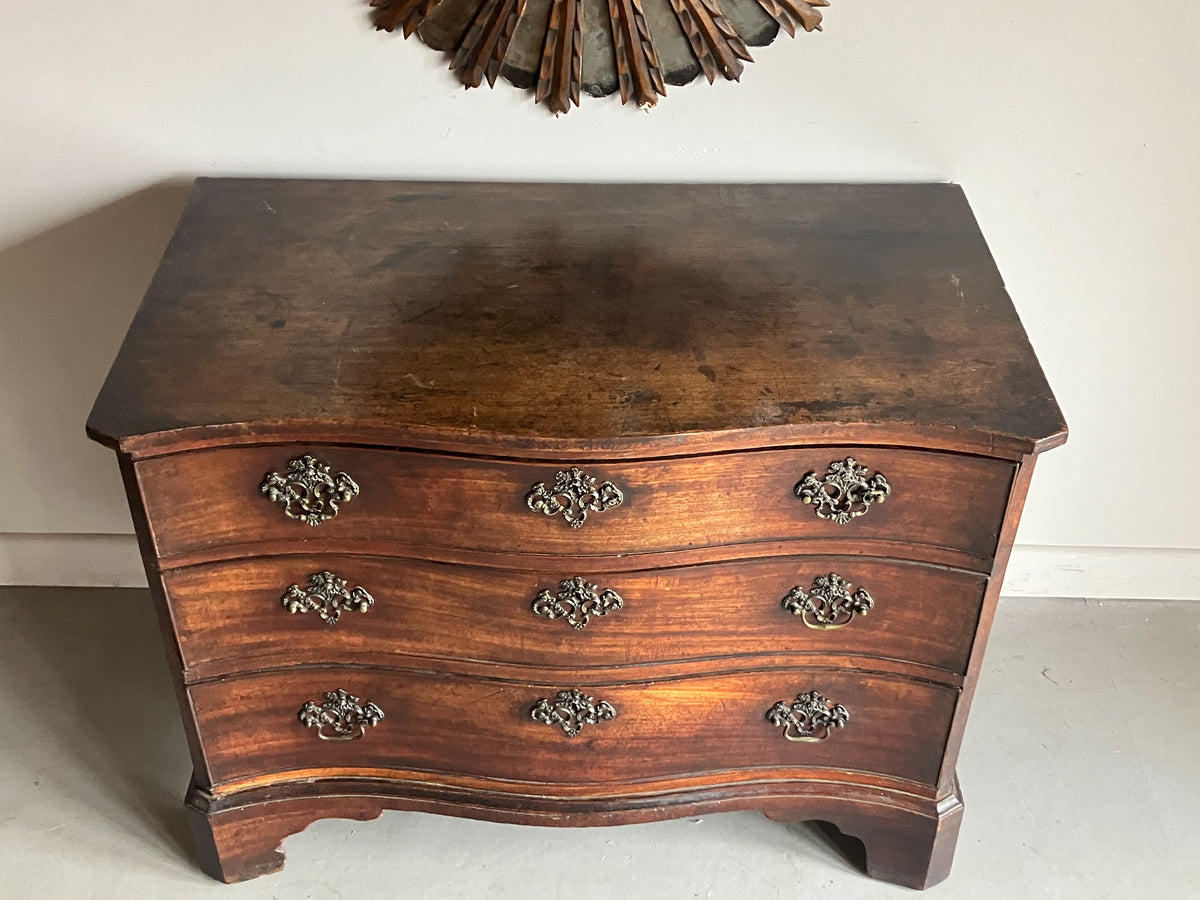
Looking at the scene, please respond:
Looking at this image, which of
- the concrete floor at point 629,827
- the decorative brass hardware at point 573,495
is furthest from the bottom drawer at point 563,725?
the decorative brass hardware at point 573,495

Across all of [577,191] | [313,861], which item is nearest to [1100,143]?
[577,191]

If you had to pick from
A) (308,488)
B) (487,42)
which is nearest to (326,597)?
(308,488)

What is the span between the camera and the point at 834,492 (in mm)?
1382

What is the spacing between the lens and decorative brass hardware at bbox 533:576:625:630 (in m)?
1.46

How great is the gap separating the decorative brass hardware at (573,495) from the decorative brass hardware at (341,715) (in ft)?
1.49

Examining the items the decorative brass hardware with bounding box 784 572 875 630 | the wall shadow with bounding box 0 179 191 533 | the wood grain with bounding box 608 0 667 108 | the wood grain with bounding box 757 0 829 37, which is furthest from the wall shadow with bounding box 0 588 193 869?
the wood grain with bounding box 757 0 829 37

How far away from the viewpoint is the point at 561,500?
4.46 ft

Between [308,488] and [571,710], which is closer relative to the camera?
[308,488]

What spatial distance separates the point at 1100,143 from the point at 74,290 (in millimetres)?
1633

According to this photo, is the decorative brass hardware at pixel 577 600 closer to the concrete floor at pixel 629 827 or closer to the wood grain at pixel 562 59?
the concrete floor at pixel 629 827

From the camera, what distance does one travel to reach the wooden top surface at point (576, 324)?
1309 mm

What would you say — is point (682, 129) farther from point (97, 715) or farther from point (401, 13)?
point (97, 715)

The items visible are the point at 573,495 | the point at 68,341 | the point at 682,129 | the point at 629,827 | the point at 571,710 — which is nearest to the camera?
the point at 573,495

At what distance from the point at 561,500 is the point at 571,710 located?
372mm
